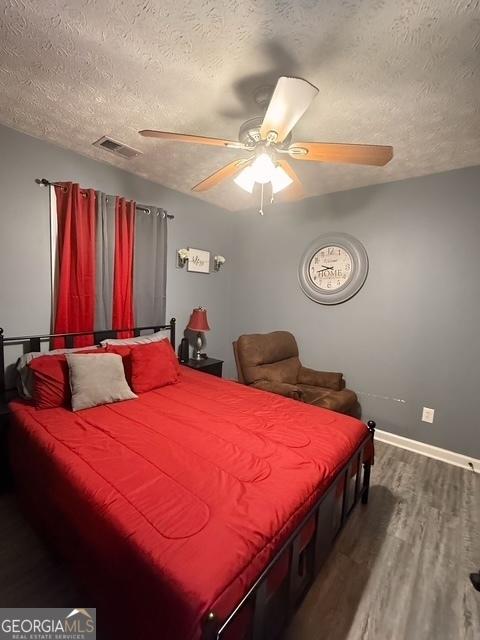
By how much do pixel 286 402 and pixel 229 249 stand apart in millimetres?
2502

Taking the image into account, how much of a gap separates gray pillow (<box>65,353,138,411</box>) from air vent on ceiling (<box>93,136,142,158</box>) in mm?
1636

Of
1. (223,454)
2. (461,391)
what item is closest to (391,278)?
(461,391)

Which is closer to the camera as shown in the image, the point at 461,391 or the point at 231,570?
the point at 231,570

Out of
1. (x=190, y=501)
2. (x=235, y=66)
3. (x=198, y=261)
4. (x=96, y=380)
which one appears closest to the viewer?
(x=190, y=501)

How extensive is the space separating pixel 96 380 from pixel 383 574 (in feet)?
6.72

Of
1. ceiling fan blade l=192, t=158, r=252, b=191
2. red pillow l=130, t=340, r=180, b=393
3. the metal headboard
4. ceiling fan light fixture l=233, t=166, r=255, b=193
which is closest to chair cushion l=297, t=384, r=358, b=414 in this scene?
red pillow l=130, t=340, r=180, b=393

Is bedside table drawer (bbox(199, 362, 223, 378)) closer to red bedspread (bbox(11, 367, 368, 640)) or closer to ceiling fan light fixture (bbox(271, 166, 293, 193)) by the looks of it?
red bedspread (bbox(11, 367, 368, 640))

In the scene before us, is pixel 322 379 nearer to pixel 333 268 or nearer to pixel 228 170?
pixel 333 268

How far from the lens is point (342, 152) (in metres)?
1.52

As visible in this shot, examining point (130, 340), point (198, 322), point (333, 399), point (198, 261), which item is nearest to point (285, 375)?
point (333, 399)

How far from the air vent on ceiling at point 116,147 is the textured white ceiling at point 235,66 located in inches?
2.6

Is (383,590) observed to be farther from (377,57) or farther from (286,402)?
(377,57)

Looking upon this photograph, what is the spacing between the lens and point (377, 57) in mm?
1392

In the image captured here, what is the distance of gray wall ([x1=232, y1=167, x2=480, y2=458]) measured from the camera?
8.42 ft
